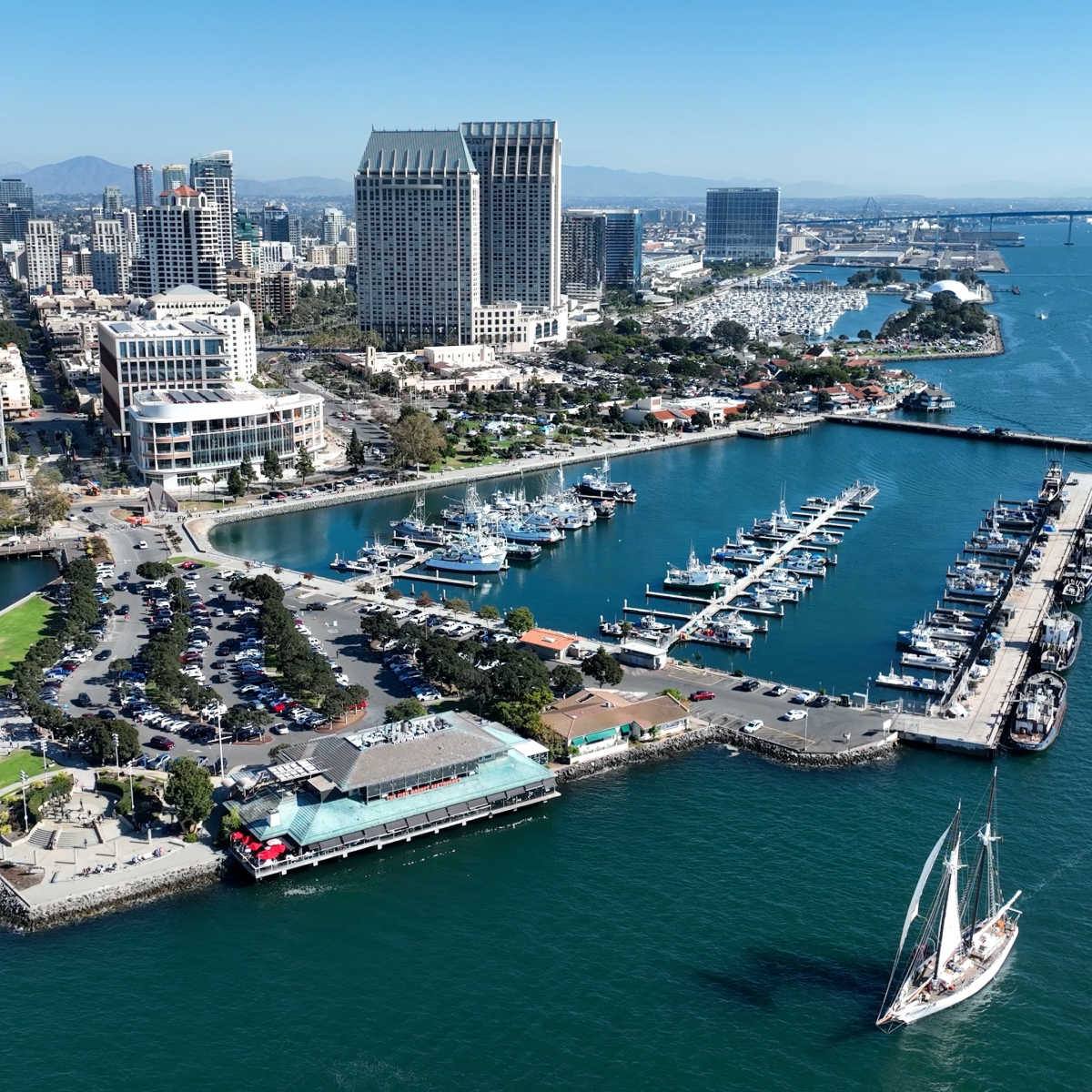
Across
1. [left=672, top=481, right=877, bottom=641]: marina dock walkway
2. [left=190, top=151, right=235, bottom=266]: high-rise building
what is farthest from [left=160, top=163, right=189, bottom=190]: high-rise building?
[left=672, top=481, right=877, bottom=641]: marina dock walkway

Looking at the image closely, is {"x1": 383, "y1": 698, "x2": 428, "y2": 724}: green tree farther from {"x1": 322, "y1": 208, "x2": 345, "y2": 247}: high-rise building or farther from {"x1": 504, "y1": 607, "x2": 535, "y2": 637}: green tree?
{"x1": 322, "y1": 208, "x2": 345, "y2": 247}: high-rise building

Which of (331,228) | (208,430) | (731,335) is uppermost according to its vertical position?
(331,228)

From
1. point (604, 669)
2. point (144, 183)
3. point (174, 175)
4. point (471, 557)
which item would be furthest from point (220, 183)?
point (604, 669)

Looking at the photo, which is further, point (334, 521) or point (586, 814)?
point (334, 521)

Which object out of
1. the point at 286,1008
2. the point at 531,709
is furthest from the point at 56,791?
the point at 531,709

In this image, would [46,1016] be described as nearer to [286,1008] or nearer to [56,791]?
[286,1008]

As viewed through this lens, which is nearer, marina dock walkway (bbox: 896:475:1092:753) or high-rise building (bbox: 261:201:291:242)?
marina dock walkway (bbox: 896:475:1092:753)

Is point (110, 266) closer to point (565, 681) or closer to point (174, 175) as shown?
point (174, 175)
